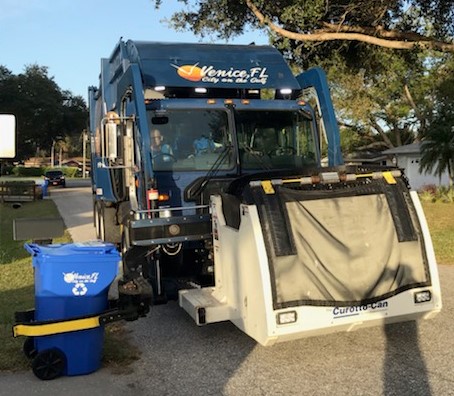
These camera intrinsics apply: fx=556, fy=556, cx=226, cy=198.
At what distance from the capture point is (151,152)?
6.49 m

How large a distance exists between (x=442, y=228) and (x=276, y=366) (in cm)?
1088

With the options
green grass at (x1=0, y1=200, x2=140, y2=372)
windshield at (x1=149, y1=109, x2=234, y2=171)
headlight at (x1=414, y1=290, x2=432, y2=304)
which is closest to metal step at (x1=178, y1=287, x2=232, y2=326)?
green grass at (x1=0, y1=200, x2=140, y2=372)

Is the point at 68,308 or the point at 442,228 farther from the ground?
the point at 68,308

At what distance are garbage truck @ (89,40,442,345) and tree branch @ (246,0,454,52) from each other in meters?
5.06

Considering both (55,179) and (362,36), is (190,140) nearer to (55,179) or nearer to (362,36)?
(362,36)

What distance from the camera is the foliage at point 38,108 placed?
53.3m

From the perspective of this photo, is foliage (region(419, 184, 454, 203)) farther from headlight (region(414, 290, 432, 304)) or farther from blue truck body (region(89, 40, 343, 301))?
headlight (region(414, 290, 432, 304))

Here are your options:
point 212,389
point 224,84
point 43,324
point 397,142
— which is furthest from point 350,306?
point 397,142

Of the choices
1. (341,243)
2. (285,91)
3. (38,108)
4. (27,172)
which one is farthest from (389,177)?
(27,172)

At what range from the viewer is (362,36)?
12.4 metres

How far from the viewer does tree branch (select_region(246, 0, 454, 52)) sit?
12.2 metres

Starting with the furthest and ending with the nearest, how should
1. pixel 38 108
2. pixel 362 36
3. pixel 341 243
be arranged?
pixel 38 108, pixel 362 36, pixel 341 243

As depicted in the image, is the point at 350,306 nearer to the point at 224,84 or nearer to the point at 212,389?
the point at 212,389

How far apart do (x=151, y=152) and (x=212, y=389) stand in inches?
118
